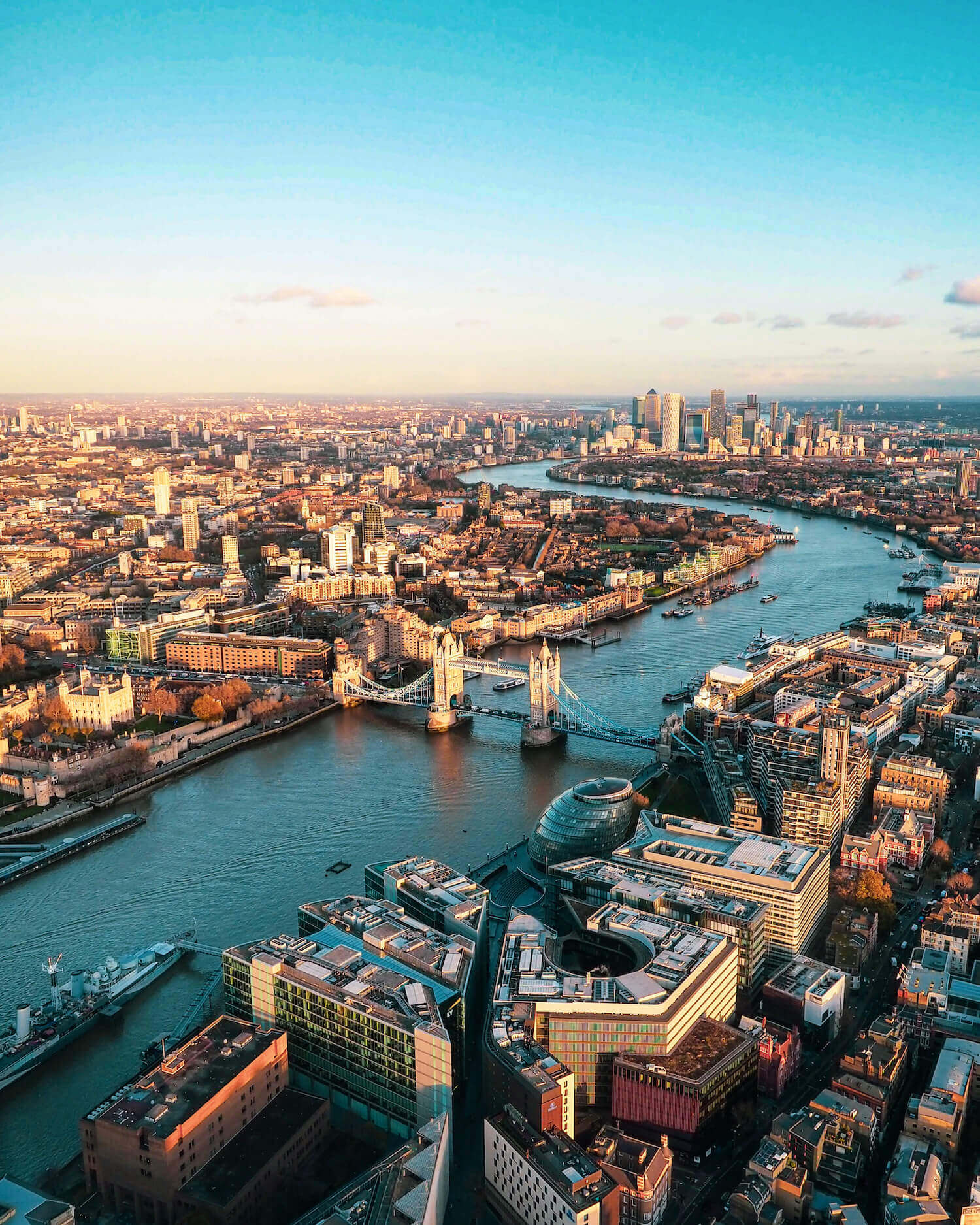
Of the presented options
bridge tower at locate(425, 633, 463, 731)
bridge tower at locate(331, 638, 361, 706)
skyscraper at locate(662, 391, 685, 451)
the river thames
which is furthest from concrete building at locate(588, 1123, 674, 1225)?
skyscraper at locate(662, 391, 685, 451)

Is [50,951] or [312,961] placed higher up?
[312,961]

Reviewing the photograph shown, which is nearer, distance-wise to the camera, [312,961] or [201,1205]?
[201,1205]

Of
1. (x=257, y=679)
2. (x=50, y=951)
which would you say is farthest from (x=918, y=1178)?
(x=257, y=679)

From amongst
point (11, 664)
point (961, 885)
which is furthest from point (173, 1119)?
point (11, 664)

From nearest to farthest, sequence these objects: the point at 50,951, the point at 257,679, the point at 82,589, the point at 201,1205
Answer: the point at 201,1205 < the point at 50,951 < the point at 257,679 < the point at 82,589

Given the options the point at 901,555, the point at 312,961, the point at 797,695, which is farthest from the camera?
the point at 901,555

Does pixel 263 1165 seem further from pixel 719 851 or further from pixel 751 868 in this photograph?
pixel 719 851

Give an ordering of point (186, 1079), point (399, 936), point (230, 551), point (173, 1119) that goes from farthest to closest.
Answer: point (230, 551) < point (399, 936) < point (186, 1079) < point (173, 1119)

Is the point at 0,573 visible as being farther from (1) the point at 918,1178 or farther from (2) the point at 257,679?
(1) the point at 918,1178
